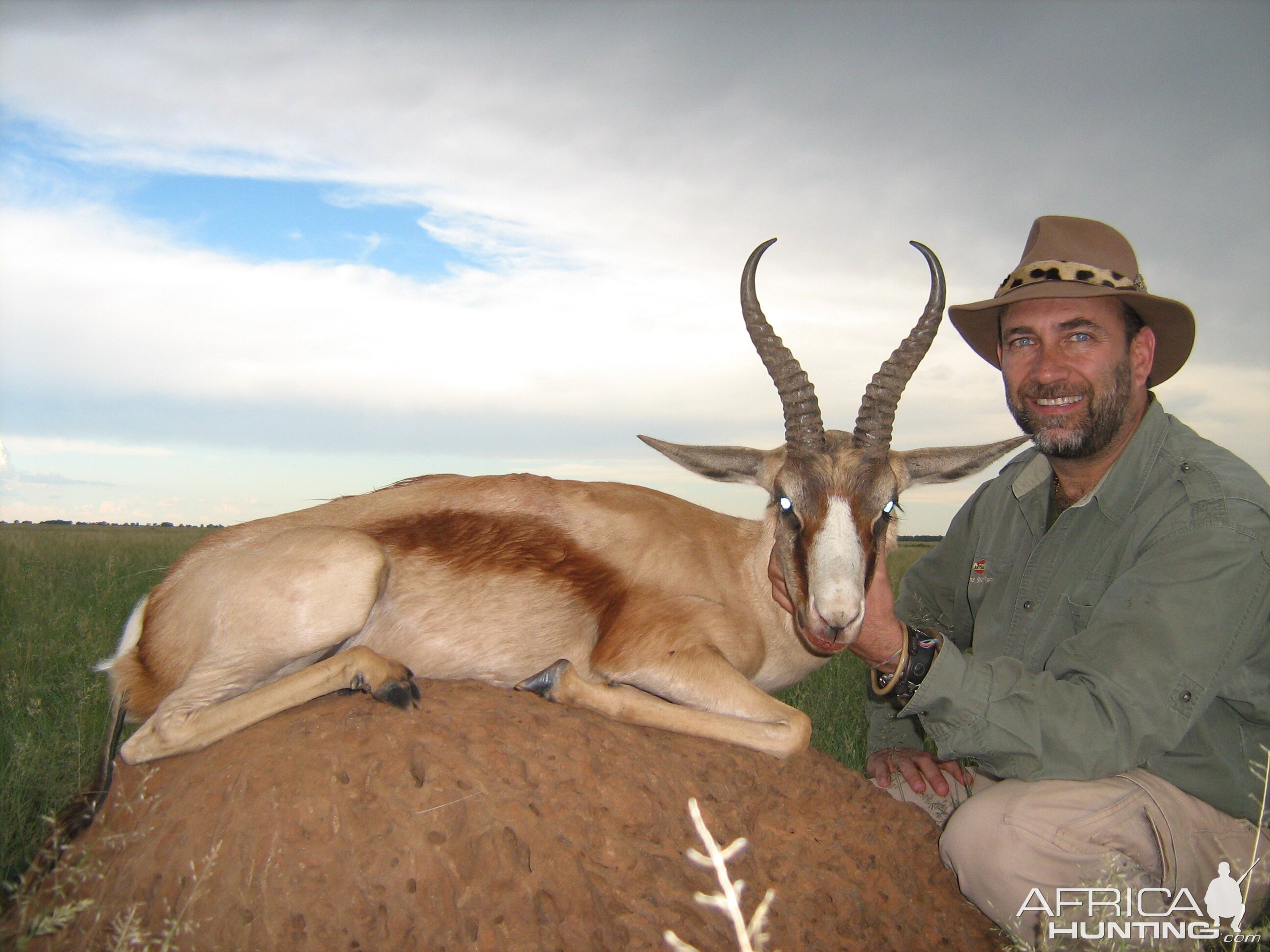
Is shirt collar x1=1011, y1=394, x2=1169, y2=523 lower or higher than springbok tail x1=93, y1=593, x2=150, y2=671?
higher

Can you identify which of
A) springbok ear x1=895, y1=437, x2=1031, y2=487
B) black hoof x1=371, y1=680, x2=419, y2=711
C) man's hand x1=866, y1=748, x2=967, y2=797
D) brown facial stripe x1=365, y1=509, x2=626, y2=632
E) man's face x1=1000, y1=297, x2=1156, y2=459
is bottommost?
man's hand x1=866, y1=748, x2=967, y2=797

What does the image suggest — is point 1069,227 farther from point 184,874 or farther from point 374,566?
point 184,874

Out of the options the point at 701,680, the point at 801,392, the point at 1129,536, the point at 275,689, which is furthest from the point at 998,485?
the point at 275,689

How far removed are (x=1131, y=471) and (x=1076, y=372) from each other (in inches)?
26.9

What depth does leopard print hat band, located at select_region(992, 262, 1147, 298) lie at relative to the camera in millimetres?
5152

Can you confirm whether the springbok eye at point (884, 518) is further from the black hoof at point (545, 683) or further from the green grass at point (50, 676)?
the green grass at point (50, 676)

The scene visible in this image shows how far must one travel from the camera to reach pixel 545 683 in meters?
4.74

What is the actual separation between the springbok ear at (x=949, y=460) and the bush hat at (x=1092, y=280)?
94 cm

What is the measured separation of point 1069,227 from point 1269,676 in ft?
9.70

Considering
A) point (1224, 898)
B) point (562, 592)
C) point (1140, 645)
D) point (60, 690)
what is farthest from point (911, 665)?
point (60, 690)

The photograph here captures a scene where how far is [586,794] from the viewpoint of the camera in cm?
380

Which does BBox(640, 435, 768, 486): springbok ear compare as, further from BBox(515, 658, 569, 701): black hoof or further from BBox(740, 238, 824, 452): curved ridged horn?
BBox(515, 658, 569, 701): black hoof

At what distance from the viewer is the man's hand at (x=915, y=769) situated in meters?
5.57

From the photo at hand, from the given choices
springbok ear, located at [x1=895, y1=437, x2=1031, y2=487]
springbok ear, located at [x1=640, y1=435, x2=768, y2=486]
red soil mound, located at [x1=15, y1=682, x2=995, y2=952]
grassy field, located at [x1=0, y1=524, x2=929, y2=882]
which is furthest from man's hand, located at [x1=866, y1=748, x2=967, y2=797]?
springbok ear, located at [x1=640, y1=435, x2=768, y2=486]
